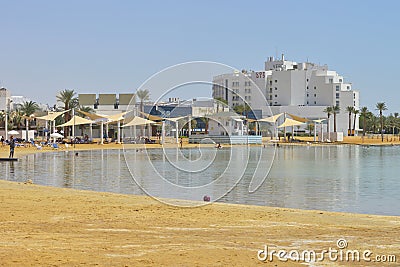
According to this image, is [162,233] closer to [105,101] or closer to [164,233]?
[164,233]

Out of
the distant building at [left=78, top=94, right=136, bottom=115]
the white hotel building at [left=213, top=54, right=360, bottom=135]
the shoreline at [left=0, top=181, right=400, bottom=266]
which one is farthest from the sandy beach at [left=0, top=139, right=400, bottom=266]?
the white hotel building at [left=213, top=54, right=360, bottom=135]

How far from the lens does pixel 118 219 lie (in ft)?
36.4

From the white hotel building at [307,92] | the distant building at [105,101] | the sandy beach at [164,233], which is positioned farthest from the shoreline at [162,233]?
the white hotel building at [307,92]

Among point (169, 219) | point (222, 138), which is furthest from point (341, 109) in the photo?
point (169, 219)

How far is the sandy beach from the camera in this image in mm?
7461

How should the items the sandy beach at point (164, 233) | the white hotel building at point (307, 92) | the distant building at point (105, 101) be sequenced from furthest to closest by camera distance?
the white hotel building at point (307, 92), the distant building at point (105, 101), the sandy beach at point (164, 233)

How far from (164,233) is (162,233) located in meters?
0.03

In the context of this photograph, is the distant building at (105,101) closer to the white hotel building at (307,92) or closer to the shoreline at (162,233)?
the white hotel building at (307,92)

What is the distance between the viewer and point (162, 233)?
9.45 metres

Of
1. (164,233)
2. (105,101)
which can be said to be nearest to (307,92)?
(105,101)

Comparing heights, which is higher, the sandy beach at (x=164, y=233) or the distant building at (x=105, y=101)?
the distant building at (x=105, y=101)

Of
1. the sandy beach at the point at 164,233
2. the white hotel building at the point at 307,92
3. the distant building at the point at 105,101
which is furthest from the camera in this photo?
the white hotel building at the point at 307,92

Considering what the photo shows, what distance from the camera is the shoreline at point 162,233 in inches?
296

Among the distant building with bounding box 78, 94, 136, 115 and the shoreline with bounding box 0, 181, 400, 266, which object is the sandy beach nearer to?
the shoreline with bounding box 0, 181, 400, 266
